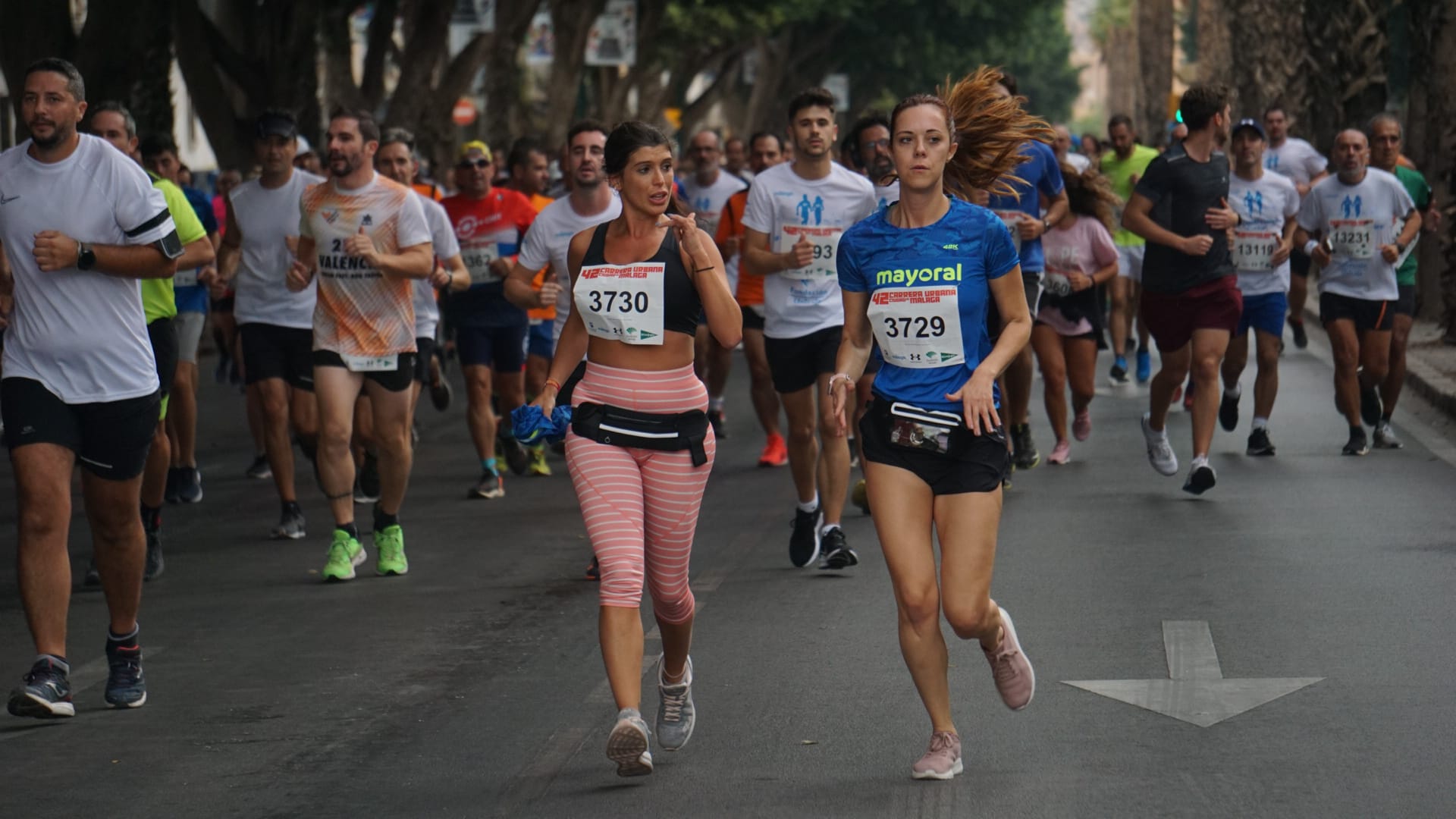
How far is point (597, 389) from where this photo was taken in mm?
6422

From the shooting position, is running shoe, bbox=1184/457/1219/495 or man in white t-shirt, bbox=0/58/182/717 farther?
running shoe, bbox=1184/457/1219/495

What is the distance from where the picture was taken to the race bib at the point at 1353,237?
1346 centimetres

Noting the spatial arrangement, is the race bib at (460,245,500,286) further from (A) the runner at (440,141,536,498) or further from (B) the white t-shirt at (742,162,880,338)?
(B) the white t-shirt at (742,162,880,338)

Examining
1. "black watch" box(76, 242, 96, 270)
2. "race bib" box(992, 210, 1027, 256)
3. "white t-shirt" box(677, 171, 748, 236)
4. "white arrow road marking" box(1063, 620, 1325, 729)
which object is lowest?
"white arrow road marking" box(1063, 620, 1325, 729)

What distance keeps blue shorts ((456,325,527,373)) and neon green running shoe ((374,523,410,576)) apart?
3.14 metres

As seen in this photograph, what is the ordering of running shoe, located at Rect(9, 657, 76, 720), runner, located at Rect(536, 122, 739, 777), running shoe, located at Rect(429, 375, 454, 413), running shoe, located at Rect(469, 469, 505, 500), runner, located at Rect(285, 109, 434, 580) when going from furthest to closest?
1. running shoe, located at Rect(429, 375, 454, 413)
2. running shoe, located at Rect(469, 469, 505, 500)
3. runner, located at Rect(285, 109, 434, 580)
4. running shoe, located at Rect(9, 657, 76, 720)
5. runner, located at Rect(536, 122, 739, 777)

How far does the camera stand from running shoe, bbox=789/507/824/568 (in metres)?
9.82

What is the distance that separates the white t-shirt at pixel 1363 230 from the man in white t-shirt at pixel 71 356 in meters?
8.27

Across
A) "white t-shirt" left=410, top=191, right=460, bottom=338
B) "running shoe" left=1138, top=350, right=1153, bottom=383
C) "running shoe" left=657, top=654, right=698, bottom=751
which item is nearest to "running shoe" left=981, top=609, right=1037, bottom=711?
"running shoe" left=657, top=654, right=698, bottom=751

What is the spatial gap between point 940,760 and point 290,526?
592 cm

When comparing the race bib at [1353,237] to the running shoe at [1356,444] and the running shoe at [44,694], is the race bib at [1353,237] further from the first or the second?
the running shoe at [44,694]

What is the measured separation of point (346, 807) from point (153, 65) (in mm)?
16692

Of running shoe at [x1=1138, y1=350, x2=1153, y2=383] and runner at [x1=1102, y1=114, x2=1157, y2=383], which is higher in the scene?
runner at [x1=1102, y1=114, x2=1157, y2=383]

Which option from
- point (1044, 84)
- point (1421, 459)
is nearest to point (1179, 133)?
point (1421, 459)
